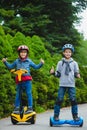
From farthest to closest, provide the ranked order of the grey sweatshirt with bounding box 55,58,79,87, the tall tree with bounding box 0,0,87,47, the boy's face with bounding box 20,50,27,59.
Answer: the tall tree with bounding box 0,0,87,47, the boy's face with bounding box 20,50,27,59, the grey sweatshirt with bounding box 55,58,79,87

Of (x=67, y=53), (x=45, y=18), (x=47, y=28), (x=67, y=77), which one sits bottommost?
(x=67, y=77)

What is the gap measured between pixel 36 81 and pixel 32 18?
1758 centimetres

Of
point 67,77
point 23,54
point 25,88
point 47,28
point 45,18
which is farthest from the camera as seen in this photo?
point 47,28

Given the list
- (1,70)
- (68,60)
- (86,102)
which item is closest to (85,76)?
(86,102)

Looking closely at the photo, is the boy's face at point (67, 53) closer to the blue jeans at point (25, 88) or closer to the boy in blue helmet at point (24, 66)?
the boy in blue helmet at point (24, 66)

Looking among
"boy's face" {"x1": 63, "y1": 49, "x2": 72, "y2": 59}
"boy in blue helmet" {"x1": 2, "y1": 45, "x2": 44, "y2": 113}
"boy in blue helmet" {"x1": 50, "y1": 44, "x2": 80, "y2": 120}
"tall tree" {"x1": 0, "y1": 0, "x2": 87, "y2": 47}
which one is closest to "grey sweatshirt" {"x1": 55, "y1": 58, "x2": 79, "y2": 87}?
"boy in blue helmet" {"x1": 50, "y1": 44, "x2": 80, "y2": 120}

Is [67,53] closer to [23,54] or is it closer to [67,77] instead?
[67,77]

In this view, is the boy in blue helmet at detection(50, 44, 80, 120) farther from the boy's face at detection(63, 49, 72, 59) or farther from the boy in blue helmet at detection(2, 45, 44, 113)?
the boy in blue helmet at detection(2, 45, 44, 113)

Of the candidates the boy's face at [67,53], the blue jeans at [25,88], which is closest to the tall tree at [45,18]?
the blue jeans at [25,88]

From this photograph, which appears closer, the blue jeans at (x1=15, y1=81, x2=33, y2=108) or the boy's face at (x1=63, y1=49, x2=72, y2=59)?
the boy's face at (x1=63, y1=49, x2=72, y2=59)

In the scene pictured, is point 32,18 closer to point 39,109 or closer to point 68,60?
point 39,109

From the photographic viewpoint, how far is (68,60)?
44.8ft

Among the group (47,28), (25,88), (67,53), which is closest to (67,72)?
(67,53)

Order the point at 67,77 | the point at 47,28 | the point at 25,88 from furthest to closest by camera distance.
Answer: the point at 47,28, the point at 25,88, the point at 67,77
